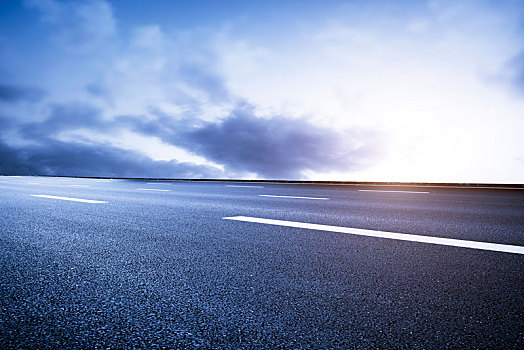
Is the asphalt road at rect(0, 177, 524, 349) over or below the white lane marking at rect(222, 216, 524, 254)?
below

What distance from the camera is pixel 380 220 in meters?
5.33

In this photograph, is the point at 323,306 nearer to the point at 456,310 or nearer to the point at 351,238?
the point at 456,310

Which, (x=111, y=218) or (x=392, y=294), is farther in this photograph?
(x=111, y=218)

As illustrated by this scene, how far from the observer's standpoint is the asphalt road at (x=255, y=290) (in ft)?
5.37

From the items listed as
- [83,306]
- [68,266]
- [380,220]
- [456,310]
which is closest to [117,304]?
[83,306]

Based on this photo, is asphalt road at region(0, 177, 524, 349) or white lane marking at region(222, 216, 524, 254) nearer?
asphalt road at region(0, 177, 524, 349)

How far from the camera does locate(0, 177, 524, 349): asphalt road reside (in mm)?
1638

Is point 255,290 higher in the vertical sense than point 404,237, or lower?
lower

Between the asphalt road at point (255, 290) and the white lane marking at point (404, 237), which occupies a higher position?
the white lane marking at point (404, 237)

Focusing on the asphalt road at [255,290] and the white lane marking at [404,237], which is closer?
the asphalt road at [255,290]

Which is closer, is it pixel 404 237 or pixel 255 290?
pixel 255 290

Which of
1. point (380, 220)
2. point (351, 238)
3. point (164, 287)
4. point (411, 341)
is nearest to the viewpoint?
point (411, 341)

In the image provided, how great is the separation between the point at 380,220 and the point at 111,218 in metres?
3.67

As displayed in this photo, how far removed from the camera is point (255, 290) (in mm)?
2240
